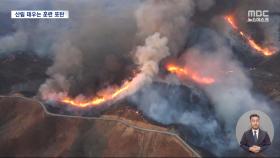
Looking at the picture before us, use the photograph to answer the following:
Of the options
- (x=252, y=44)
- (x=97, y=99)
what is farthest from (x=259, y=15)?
(x=97, y=99)

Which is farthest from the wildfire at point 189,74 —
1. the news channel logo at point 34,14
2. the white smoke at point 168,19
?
the news channel logo at point 34,14

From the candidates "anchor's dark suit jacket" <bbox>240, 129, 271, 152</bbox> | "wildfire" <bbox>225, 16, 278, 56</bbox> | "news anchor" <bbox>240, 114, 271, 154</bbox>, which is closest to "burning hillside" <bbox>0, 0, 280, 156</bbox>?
"wildfire" <bbox>225, 16, 278, 56</bbox>

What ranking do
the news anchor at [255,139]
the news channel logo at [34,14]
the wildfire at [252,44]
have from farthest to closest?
the wildfire at [252,44], the news channel logo at [34,14], the news anchor at [255,139]

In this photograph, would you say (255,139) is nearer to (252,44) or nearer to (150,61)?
(150,61)

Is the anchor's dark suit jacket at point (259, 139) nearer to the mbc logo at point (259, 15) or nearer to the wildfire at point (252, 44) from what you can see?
the mbc logo at point (259, 15)

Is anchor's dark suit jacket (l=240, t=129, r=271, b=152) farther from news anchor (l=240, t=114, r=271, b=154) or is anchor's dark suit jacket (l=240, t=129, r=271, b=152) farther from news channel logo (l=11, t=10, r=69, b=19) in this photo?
news channel logo (l=11, t=10, r=69, b=19)

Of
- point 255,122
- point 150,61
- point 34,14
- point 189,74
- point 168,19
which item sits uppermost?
point 168,19
